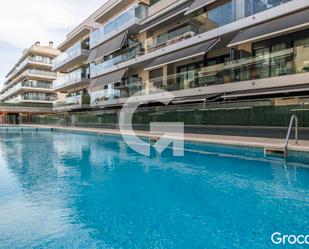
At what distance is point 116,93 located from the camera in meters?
23.3

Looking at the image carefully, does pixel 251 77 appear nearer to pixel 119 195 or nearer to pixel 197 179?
pixel 197 179

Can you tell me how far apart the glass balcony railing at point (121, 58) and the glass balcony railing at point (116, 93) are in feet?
8.51

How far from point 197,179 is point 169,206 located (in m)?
2.41

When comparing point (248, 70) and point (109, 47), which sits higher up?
point (109, 47)

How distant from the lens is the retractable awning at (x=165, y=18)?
691 inches

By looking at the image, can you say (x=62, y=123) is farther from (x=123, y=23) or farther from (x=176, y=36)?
(x=176, y=36)

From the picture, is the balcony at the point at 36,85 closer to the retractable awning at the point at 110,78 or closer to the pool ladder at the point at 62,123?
the pool ladder at the point at 62,123

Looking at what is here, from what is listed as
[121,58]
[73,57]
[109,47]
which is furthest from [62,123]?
[121,58]

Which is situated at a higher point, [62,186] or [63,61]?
[63,61]

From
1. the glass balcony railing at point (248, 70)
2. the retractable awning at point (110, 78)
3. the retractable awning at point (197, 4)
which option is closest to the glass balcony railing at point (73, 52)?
the retractable awning at point (110, 78)

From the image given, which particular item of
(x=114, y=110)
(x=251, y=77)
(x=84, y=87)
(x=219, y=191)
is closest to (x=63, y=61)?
(x=84, y=87)

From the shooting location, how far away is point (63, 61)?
34938 mm

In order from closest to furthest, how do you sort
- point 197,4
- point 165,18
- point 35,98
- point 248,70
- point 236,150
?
point 236,150 < point 248,70 < point 197,4 < point 165,18 < point 35,98

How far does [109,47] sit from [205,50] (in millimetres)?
13555
